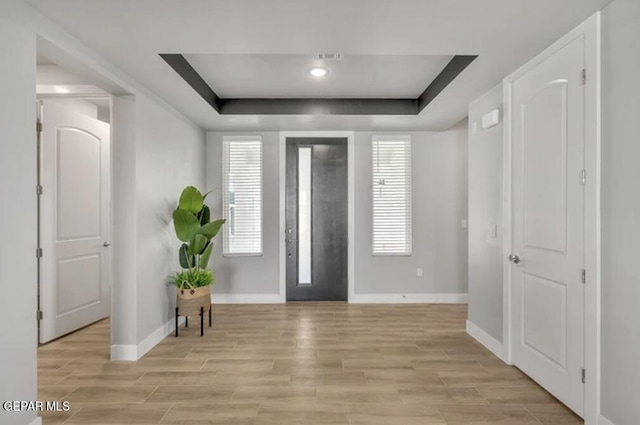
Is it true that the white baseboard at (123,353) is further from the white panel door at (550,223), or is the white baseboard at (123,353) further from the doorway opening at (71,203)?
the white panel door at (550,223)

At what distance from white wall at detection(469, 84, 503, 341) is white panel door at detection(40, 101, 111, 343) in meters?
4.36

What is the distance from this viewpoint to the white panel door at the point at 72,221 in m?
3.70

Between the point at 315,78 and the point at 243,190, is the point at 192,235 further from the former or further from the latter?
the point at 315,78

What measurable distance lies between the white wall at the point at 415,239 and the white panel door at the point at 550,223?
7.06ft

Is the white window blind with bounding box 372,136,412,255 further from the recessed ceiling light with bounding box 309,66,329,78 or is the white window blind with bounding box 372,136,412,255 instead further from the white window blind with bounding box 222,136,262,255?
the recessed ceiling light with bounding box 309,66,329,78

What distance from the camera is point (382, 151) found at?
5180 millimetres

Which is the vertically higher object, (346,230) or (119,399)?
(346,230)

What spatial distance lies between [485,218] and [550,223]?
99 centimetres

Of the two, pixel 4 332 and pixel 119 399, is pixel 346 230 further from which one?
Answer: pixel 4 332

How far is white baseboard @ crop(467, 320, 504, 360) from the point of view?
3.23 meters

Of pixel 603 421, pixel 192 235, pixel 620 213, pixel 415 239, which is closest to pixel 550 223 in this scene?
pixel 620 213

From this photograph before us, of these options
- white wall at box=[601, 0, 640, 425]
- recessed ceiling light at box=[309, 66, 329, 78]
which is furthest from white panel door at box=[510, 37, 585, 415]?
recessed ceiling light at box=[309, 66, 329, 78]

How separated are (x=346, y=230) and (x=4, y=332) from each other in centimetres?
390

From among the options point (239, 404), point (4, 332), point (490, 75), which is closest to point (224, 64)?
point (490, 75)
